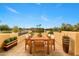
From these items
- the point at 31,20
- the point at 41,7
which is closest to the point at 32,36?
the point at 31,20

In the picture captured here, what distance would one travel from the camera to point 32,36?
392 centimetres

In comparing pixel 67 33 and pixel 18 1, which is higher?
pixel 18 1

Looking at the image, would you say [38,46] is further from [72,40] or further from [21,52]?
Answer: [72,40]

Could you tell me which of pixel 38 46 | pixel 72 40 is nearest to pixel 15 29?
A: pixel 38 46

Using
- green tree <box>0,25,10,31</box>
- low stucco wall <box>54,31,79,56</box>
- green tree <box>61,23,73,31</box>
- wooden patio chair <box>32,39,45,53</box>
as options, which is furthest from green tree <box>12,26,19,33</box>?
green tree <box>61,23,73,31</box>

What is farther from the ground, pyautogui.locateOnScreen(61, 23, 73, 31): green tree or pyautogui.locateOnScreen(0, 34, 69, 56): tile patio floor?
pyautogui.locateOnScreen(61, 23, 73, 31): green tree

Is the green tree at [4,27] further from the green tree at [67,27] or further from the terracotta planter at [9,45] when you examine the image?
the green tree at [67,27]

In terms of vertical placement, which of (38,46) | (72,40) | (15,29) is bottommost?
(38,46)

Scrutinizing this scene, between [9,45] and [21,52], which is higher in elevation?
[9,45]

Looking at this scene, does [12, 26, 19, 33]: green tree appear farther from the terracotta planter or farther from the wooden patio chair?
the wooden patio chair

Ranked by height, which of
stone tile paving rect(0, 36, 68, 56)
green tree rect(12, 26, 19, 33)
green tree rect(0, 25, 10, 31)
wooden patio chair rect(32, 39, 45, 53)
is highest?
green tree rect(0, 25, 10, 31)

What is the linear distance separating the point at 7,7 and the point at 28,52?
3.43 feet

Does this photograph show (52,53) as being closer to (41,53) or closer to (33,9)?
(41,53)

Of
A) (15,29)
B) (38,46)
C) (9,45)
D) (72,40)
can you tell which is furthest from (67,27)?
(9,45)
